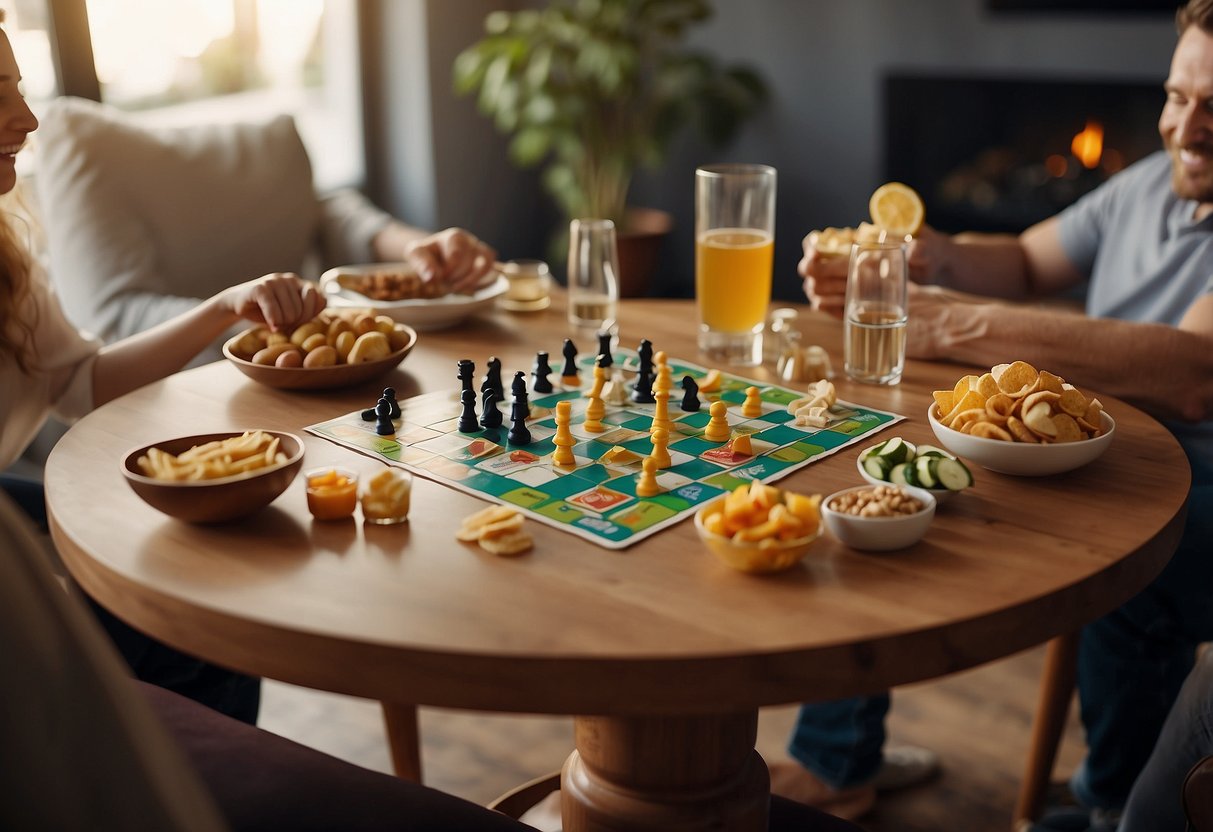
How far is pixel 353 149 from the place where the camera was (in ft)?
14.8

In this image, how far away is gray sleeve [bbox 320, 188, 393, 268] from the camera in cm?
273

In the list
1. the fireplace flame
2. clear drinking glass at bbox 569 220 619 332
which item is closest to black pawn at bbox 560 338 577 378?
clear drinking glass at bbox 569 220 619 332

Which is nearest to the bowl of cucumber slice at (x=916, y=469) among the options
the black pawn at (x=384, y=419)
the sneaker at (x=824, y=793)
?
the black pawn at (x=384, y=419)

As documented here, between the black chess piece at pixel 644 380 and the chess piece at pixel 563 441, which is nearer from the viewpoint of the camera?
the chess piece at pixel 563 441

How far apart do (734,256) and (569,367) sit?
0.29 meters

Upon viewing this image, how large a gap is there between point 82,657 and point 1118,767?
1.74m

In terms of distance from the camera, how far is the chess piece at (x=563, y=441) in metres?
1.30

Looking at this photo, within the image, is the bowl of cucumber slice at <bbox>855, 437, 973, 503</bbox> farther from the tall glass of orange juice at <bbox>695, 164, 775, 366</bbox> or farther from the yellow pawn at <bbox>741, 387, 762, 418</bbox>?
the tall glass of orange juice at <bbox>695, 164, 775, 366</bbox>

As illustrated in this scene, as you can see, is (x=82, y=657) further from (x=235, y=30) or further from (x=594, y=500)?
(x=235, y=30)

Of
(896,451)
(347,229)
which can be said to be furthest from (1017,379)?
(347,229)

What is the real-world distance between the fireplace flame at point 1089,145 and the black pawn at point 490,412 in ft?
10.1

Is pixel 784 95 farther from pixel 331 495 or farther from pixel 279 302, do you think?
pixel 331 495

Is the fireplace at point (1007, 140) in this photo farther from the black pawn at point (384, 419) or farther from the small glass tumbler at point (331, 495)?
the small glass tumbler at point (331, 495)

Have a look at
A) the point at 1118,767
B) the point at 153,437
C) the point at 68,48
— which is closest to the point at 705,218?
the point at 153,437
